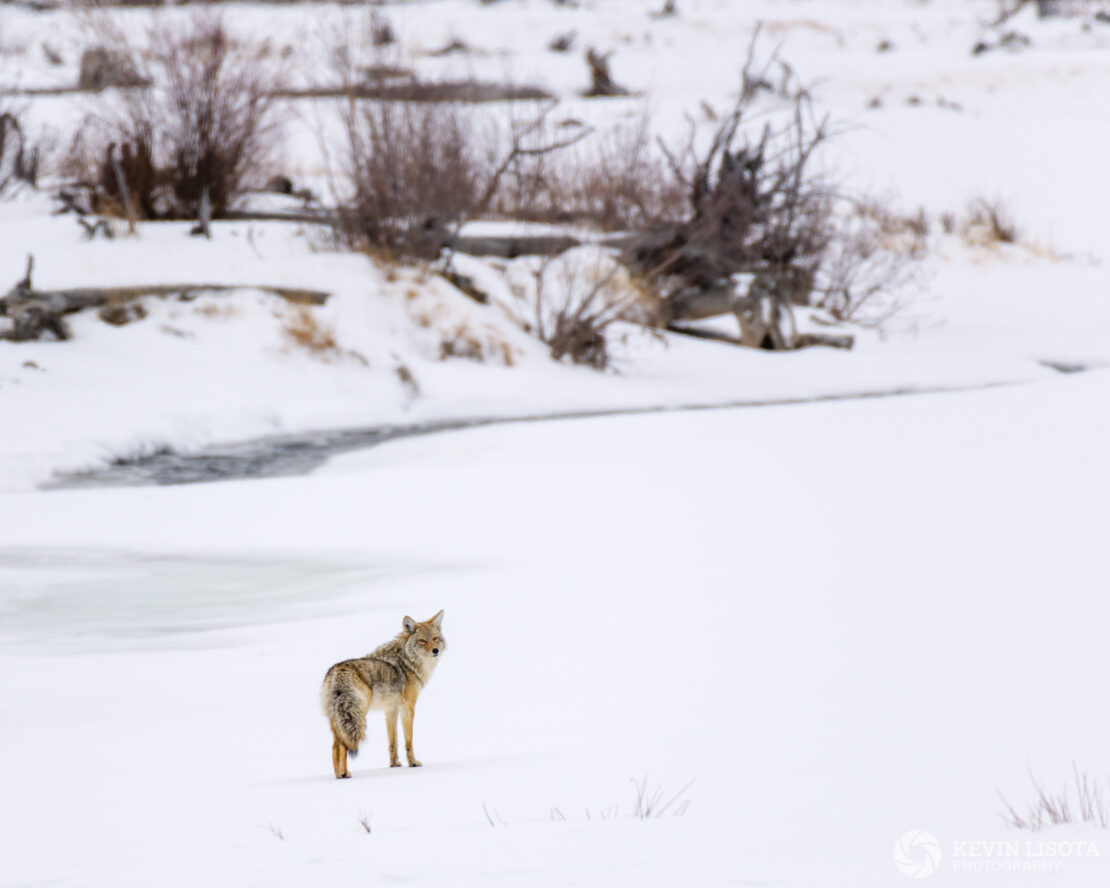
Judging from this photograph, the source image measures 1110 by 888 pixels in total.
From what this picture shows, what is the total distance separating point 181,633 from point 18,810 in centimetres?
260

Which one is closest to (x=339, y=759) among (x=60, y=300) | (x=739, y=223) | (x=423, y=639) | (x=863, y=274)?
(x=423, y=639)

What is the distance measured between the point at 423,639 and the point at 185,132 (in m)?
14.7

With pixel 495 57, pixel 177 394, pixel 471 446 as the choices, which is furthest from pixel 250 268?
pixel 495 57

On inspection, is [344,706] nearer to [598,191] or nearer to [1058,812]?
[1058,812]

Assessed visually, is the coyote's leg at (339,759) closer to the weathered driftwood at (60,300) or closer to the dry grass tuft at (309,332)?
the weathered driftwood at (60,300)

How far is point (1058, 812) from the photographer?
130 inches

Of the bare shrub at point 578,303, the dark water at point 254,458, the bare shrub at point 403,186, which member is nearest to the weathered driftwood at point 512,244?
the bare shrub at point 578,303

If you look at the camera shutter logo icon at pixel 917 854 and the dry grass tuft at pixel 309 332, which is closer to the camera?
the camera shutter logo icon at pixel 917 854

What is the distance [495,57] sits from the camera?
36188mm

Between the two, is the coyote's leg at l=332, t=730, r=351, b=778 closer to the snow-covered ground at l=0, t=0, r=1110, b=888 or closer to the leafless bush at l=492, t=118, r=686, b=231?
the snow-covered ground at l=0, t=0, r=1110, b=888

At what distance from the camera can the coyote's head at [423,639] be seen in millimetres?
3729

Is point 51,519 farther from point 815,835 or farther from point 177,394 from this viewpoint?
point 815,835

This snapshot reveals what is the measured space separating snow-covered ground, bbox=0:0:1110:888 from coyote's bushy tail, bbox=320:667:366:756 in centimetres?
19

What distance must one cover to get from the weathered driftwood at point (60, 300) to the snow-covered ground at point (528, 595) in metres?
0.22
